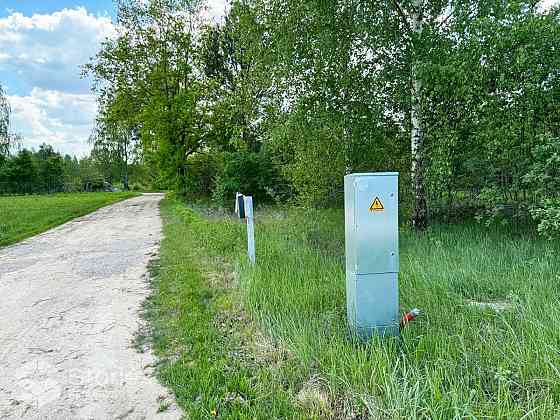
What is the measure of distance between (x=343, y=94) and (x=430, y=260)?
413 centimetres

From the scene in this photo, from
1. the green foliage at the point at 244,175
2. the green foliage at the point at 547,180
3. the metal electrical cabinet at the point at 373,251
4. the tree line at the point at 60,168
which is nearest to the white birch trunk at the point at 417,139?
the green foliage at the point at 547,180

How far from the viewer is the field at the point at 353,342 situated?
83.3 inches

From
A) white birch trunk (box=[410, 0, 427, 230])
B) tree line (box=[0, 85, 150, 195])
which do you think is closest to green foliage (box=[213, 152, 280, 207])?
white birch trunk (box=[410, 0, 427, 230])

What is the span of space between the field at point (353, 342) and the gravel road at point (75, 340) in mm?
218

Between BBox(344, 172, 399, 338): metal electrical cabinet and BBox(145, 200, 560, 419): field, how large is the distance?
161 millimetres

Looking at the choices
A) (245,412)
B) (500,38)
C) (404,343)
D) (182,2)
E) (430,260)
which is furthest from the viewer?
(182,2)

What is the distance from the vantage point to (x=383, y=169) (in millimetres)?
8719

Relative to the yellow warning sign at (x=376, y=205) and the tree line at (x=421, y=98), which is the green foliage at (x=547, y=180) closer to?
the tree line at (x=421, y=98)

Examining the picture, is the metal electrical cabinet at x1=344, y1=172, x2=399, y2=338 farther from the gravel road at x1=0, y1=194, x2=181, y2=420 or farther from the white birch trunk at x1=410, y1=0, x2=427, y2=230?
the white birch trunk at x1=410, y1=0, x2=427, y2=230

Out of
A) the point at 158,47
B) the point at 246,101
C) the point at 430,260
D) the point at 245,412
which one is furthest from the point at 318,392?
the point at 158,47

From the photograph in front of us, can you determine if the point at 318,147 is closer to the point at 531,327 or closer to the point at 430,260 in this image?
the point at 430,260

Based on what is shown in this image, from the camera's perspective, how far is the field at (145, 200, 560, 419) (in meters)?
2.12

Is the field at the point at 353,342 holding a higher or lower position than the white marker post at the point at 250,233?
lower

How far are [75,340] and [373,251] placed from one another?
2.74 m
